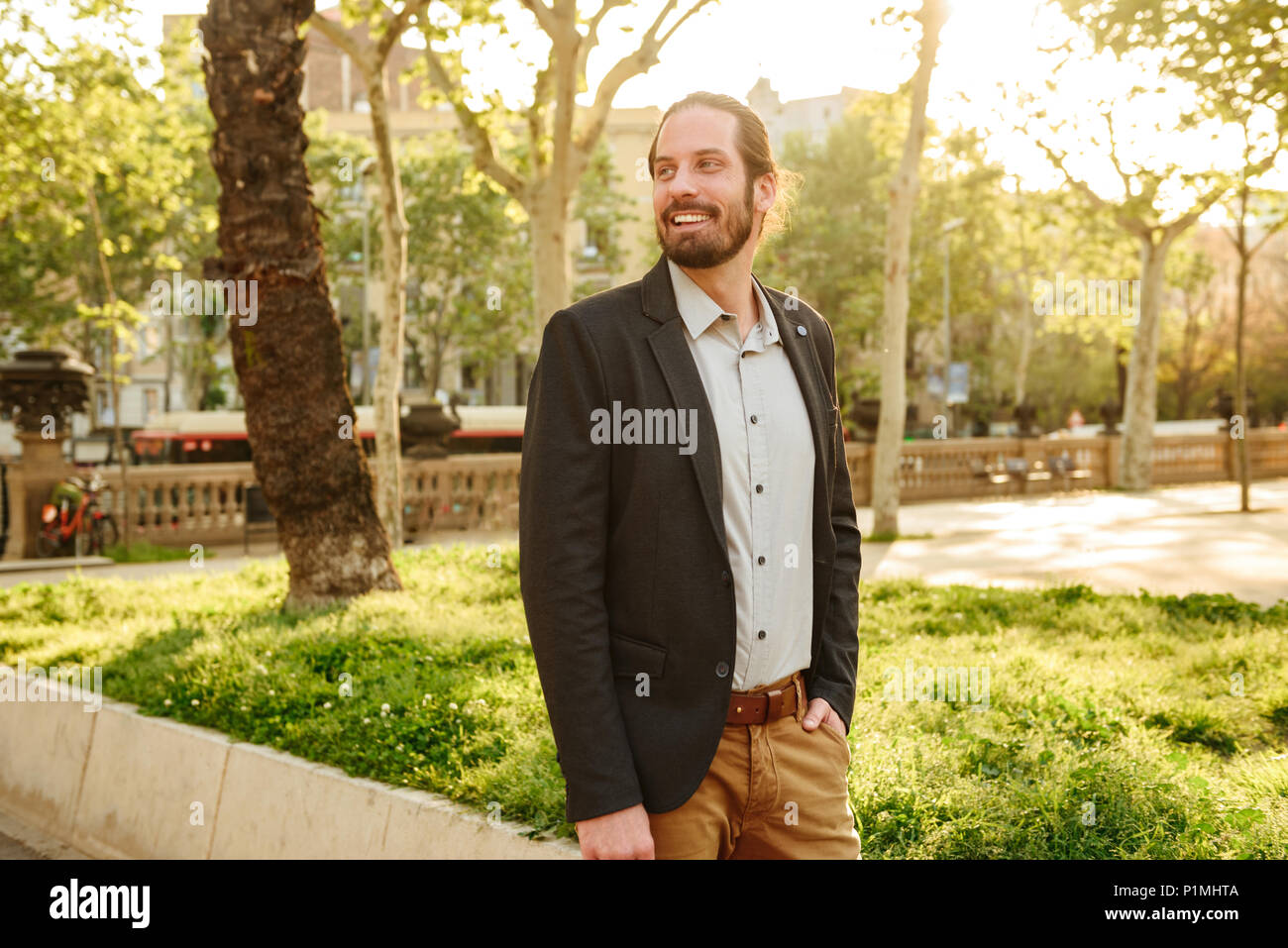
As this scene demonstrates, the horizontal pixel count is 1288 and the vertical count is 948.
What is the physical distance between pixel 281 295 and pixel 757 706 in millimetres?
6521

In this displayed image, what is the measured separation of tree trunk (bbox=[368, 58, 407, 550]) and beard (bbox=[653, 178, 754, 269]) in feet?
35.3

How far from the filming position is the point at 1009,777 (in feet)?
15.3

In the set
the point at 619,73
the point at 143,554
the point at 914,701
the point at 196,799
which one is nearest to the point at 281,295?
the point at 196,799

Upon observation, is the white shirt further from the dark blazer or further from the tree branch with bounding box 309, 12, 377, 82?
the tree branch with bounding box 309, 12, 377, 82

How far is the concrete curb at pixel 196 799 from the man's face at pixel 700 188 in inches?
94.0

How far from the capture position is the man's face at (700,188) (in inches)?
99.3

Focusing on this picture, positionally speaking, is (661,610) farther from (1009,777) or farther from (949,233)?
(949,233)

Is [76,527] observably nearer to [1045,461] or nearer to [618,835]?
[618,835]

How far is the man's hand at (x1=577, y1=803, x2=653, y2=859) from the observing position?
2.29 meters

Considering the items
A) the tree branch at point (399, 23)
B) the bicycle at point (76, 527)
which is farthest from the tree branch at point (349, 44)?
the bicycle at point (76, 527)

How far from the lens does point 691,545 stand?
242 cm

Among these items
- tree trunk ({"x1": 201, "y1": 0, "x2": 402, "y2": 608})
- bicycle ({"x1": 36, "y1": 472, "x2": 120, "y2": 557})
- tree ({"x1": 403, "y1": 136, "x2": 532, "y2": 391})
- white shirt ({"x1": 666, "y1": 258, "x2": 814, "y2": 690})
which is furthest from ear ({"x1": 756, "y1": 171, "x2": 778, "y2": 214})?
tree ({"x1": 403, "y1": 136, "x2": 532, "y2": 391})
